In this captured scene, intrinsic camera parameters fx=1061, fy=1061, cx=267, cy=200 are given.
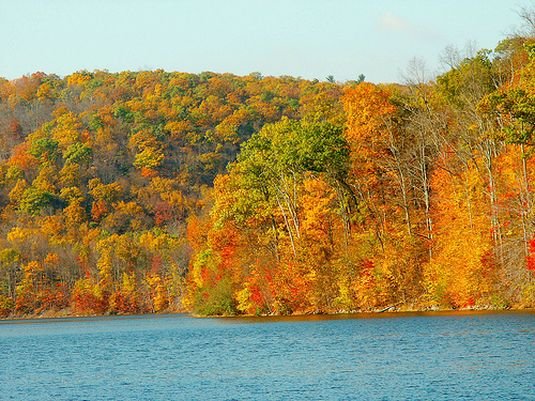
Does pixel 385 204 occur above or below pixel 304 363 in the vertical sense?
above

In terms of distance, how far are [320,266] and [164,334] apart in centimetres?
1218

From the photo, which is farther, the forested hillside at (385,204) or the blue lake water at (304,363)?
the forested hillside at (385,204)

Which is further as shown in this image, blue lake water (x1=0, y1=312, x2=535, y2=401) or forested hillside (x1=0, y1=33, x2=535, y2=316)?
forested hillside (x1=0, y1=33, x2=535, y2=316)

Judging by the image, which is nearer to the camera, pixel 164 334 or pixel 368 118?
pixel 164 334

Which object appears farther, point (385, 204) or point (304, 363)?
point (385, 204)

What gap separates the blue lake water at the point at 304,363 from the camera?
3078 cm

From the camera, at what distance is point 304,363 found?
1527 inches

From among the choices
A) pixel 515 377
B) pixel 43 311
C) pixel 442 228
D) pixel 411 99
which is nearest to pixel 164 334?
pixel 442 228

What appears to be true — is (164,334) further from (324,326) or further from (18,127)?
(18,127)

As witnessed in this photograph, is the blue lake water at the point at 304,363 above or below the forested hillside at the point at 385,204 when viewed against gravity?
below

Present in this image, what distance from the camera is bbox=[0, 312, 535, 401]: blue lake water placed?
3078 cm

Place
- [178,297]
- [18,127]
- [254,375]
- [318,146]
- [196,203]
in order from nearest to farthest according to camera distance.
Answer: [254,375] → [318,146] → [178,297] → [196,203] → [18,127]

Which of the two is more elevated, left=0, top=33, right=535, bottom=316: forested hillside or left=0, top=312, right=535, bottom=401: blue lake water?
left=0, top=33, right=535, bottom=316: forested hillside

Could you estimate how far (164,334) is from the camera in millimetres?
64312
